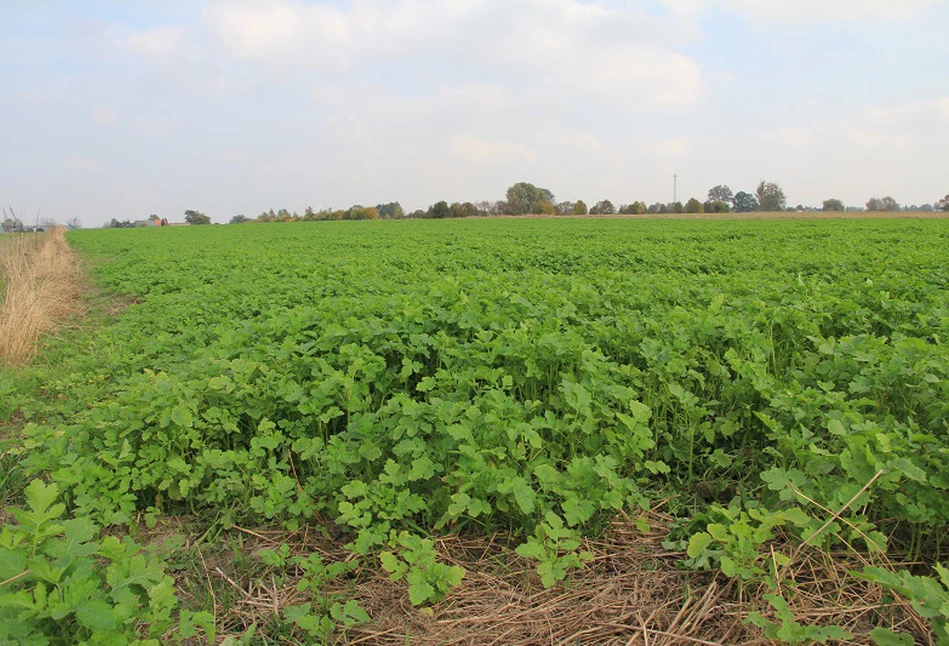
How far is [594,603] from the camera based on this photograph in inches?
93.4

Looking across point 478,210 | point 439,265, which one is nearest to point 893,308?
point 439,265

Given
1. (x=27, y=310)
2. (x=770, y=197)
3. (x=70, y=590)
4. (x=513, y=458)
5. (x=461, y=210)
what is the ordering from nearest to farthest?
(x=70, y=590)
(x=513, y=458)
(x=27, y=310)
(x=461, y=210)
(x=770, y=197)

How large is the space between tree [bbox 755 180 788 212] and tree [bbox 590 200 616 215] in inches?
1291

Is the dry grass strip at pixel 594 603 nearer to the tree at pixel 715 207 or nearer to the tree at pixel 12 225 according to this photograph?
the tree at pixel 12 225

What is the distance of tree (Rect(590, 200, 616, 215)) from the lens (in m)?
80.9

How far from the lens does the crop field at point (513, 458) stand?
2.21 meters

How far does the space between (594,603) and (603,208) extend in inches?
3357

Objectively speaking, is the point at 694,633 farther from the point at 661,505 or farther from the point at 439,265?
the point at 439,265

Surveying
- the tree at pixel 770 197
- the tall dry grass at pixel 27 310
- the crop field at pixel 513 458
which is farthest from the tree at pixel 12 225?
the tree at pixel 770 197

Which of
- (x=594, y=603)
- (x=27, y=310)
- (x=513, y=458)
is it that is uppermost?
(x=27, y=310)

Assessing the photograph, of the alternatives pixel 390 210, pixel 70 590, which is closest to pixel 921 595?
pixel 70 590

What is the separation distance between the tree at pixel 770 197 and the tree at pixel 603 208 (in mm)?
32796

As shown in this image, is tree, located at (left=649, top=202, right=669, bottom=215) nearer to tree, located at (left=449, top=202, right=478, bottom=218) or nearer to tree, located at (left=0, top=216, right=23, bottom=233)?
tree, located at (left=449, top=202, right=478, bottom=218)

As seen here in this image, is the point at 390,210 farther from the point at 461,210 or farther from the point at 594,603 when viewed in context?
the point at 594,603
